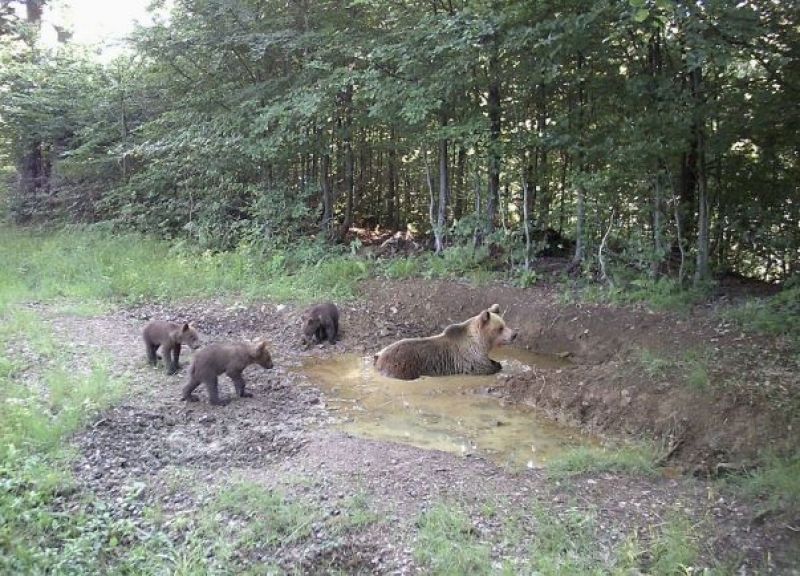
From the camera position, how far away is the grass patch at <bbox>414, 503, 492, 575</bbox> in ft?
Result: 14.6

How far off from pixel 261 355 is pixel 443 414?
2.34 metres

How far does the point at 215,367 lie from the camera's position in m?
7.53

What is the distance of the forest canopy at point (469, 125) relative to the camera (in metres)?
10.1

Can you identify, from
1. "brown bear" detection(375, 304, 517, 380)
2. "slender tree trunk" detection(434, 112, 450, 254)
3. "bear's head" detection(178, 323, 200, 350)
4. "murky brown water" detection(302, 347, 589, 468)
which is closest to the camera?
"murky brown water" detection(302, 347, 589, 468)

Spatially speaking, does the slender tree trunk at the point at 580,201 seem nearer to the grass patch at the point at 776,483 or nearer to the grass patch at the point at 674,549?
the grass patch at the point at 776,483

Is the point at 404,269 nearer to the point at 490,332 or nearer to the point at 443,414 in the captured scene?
the point at 490,332

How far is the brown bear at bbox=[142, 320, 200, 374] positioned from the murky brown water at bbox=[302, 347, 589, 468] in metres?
1.68

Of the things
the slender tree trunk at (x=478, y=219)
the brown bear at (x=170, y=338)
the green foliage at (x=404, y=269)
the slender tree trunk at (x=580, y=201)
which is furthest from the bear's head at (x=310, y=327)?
the slender tree trunk at (x=580, y=201)

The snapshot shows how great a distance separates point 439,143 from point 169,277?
6.19 m

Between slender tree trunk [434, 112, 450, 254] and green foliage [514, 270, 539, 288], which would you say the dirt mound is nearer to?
green foliage [514, 270, 539, 288]

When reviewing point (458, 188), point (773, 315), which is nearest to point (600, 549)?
point (773, 315)

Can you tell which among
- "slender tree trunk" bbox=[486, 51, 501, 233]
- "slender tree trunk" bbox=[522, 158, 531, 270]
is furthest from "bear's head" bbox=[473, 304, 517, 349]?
"slender tree trunk" bbox=[486, 51, 501, 233]

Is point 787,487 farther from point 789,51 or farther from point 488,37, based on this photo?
point 488,37

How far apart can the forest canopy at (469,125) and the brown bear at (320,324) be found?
369cm
